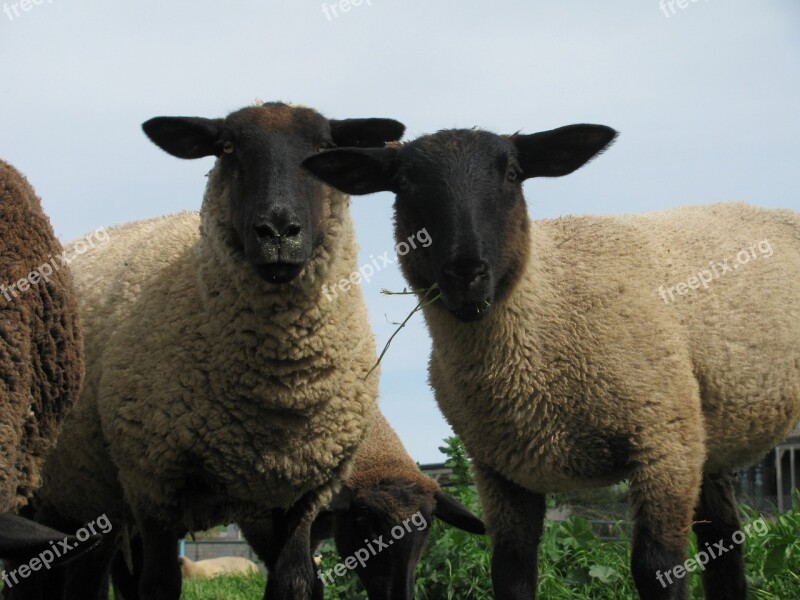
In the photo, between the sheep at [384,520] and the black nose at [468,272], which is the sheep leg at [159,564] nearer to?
the sheep at [384,520]

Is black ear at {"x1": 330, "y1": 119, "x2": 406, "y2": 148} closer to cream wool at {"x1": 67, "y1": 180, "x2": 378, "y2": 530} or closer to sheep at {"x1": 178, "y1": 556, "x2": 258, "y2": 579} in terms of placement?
cream wool at {"x1": 67, "y1": 180, "x2": 378, "y2": 530}

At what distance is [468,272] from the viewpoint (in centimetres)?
460

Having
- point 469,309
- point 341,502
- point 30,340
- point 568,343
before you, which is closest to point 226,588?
point 341,502

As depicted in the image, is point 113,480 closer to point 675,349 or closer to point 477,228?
point 477,228

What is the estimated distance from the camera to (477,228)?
15.5ft

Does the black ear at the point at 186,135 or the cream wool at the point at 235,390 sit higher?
the black ear at the point at 186,135

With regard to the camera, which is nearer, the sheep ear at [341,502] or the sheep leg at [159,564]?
the sheep leg at [159,564]

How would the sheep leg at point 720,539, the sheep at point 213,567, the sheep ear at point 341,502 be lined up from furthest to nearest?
the sheep at point 213,567
the sheep ear at point 341,502
the sheep leg at point 720,539

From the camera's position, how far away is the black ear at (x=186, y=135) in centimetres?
536

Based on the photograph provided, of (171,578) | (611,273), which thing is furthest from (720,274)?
(171,578)

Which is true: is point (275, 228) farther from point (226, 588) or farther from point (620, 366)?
point (226, 588)

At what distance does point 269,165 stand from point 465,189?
960mm

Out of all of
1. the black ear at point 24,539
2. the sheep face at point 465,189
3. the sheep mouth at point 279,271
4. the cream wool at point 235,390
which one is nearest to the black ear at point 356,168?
the sheep face at point 465,189

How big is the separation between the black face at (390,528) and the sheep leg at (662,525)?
2019mm
